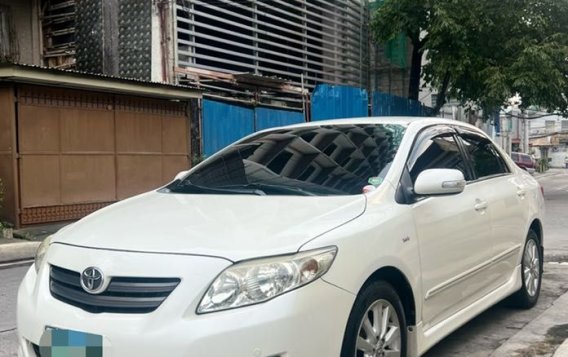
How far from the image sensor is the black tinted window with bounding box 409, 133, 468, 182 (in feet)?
12.6

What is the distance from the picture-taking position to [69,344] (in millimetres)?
2551

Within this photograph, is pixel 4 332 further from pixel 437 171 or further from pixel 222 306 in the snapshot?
pixel 437 171

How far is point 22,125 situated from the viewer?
9453mm

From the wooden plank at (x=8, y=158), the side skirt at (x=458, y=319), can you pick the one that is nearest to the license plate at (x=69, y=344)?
the side skirt at (x=458, y=319)

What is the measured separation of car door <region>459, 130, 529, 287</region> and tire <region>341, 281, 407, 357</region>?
1.46 meters

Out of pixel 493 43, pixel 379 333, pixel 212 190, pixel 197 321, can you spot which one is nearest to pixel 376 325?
pixel 379 333

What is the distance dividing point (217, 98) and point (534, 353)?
393 inches

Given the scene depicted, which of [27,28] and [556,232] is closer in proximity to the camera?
[556,232]

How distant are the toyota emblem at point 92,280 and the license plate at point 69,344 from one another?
0.19 m

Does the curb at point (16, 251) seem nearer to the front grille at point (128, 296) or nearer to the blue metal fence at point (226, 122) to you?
the blue metal fence at point (226, 122)

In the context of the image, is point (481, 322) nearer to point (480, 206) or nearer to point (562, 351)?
point (562, 351)

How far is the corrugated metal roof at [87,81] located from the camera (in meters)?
8.90

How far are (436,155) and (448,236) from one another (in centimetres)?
64

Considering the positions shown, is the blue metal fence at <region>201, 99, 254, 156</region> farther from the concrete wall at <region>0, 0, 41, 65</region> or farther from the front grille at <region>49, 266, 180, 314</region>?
the front grille at <region>49, 266, 180, 314</region>
